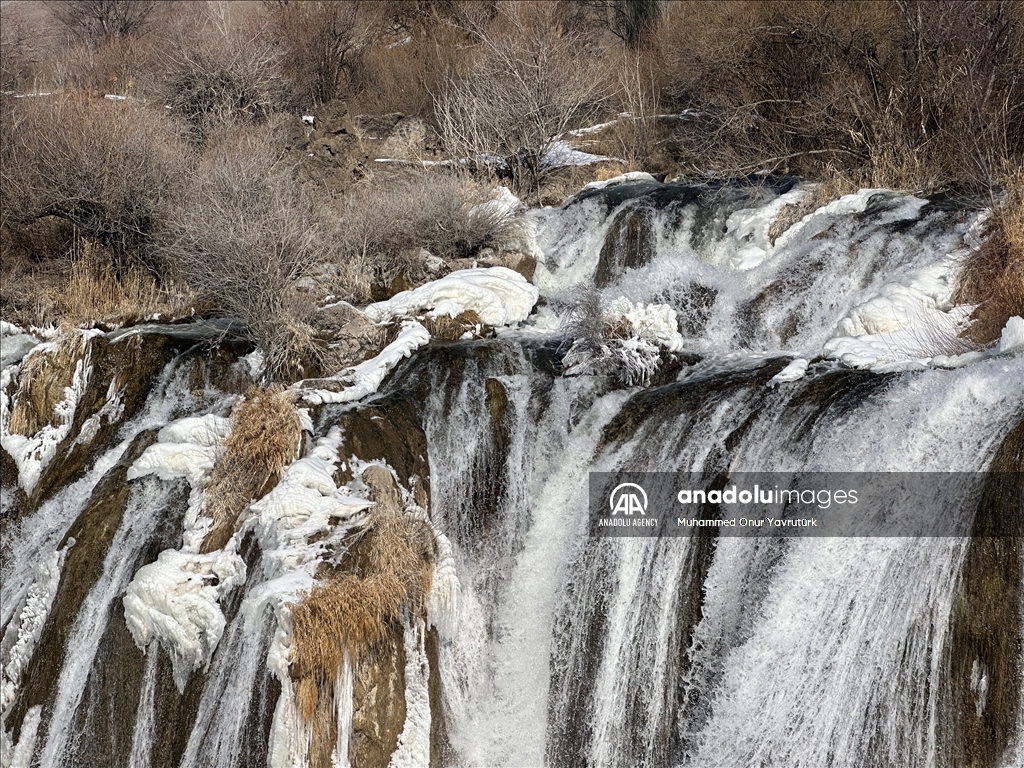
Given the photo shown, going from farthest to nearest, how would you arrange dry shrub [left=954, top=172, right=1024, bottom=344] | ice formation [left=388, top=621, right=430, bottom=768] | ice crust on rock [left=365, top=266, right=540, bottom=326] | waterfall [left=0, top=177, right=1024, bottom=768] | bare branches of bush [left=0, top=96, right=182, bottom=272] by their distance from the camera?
1. bare branches of bush [left=0, top=96, right=182, bottom=272]
2. ice crust on rock [left=365, top=266, right=540, bottom=326]
3. dry shrub [left=954, top=172, right=1024, bottom=344]
4. ice formation [left=388, top=621, right=430, bottom=768]
5. waterfall [left=0, top=177, right=1024, bottom=768]

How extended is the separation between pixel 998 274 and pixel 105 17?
2369 centimetres

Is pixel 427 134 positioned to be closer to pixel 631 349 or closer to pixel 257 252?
pixel 257 252

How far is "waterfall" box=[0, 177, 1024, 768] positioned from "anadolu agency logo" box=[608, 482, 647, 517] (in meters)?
0.23

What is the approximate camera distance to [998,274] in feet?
27.0

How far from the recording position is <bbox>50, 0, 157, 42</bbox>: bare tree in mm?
25016

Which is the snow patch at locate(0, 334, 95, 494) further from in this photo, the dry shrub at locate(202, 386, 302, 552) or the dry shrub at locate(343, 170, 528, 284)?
the dry shrub at locate(343, 170, 528, 284)

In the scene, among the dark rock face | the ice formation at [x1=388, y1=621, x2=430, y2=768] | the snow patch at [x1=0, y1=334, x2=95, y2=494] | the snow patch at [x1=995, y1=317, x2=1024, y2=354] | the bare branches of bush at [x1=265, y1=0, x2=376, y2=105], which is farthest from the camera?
the bare branches of bush at [x1=265, y1=0, x2=376, y2=105]

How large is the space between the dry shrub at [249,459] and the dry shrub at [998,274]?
17.7 feet

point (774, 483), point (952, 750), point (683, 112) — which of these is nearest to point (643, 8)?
point (683, 112)

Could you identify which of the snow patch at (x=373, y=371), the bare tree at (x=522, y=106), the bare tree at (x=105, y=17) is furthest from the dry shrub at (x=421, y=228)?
the bare tree at (x=105, y=17)

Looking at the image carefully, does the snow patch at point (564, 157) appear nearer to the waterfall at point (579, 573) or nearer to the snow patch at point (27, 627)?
the waterfall at point (579, 573)

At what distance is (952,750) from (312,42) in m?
18.8

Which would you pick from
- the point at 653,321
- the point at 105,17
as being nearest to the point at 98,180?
the point at 653,321

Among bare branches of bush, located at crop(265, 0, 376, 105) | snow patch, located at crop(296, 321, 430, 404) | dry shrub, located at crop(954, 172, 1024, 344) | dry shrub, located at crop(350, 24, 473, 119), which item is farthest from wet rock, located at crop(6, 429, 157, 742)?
bare branches of bush, located at crop(265, 0, 376, 105)
